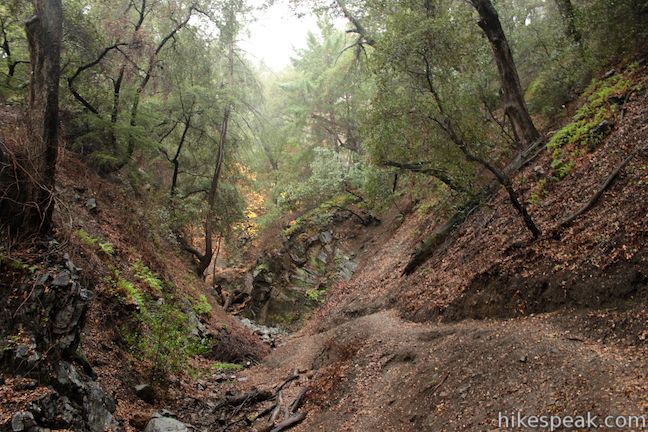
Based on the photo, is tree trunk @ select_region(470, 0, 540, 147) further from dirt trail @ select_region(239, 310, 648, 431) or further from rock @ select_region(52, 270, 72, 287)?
rock @ select_region(52, 270, 72, 287)

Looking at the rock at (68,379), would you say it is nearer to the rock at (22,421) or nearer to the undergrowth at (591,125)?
the rock at (22,421)

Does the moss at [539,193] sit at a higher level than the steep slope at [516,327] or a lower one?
higher

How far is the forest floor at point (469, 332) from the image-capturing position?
Answer: 15.7 ft

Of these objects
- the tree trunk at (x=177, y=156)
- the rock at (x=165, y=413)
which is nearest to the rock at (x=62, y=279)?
the rock at (x=165, y=413)

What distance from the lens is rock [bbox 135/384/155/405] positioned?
732cm

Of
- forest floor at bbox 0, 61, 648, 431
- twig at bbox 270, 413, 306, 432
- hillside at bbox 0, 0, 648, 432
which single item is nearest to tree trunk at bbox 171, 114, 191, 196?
hillside at bbox 0, 0, 648, 432

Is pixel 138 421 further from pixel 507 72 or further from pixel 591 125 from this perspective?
pixel 507 72

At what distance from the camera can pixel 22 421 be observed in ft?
14.7

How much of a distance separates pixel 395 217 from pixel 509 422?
55.8ft

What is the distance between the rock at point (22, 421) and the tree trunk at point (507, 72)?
12322 mm

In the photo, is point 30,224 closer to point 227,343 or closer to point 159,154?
point 227,343

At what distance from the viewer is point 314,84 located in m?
24.9

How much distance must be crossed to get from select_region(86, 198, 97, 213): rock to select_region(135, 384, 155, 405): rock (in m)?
6.03

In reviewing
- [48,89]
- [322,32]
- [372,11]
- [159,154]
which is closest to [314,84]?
[322,32]
